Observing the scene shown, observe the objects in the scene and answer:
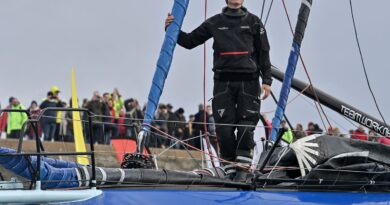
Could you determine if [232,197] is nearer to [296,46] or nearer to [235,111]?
[235,111]

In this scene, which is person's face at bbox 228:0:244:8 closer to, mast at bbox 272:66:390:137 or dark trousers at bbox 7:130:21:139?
mast at bbox 272:66:390:137

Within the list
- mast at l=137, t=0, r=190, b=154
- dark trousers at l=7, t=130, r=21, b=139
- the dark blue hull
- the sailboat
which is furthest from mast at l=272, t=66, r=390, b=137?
dark trousers at l=7, t=130, r=21, b=139

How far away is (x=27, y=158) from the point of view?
6.93 meters

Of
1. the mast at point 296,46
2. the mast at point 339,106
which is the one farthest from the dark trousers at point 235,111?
the mast at point 339,106

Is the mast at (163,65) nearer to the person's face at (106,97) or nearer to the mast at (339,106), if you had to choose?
the mast at (339,106)

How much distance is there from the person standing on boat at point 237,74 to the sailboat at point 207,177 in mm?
261

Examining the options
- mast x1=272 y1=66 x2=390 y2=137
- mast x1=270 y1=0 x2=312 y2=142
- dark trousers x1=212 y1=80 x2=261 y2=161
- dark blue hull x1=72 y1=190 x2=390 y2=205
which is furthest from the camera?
mast x1=272 y1=66 x2=390 y2=137

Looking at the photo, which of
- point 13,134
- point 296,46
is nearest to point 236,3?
point 296,46

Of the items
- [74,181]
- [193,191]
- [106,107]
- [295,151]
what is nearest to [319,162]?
[295,151]

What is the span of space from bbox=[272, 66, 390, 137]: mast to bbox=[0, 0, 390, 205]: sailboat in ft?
6.20

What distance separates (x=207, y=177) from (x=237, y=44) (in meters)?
1.33

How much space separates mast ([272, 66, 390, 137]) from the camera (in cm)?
1085

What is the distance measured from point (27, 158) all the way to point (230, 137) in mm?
2378

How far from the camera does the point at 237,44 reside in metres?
8.89
